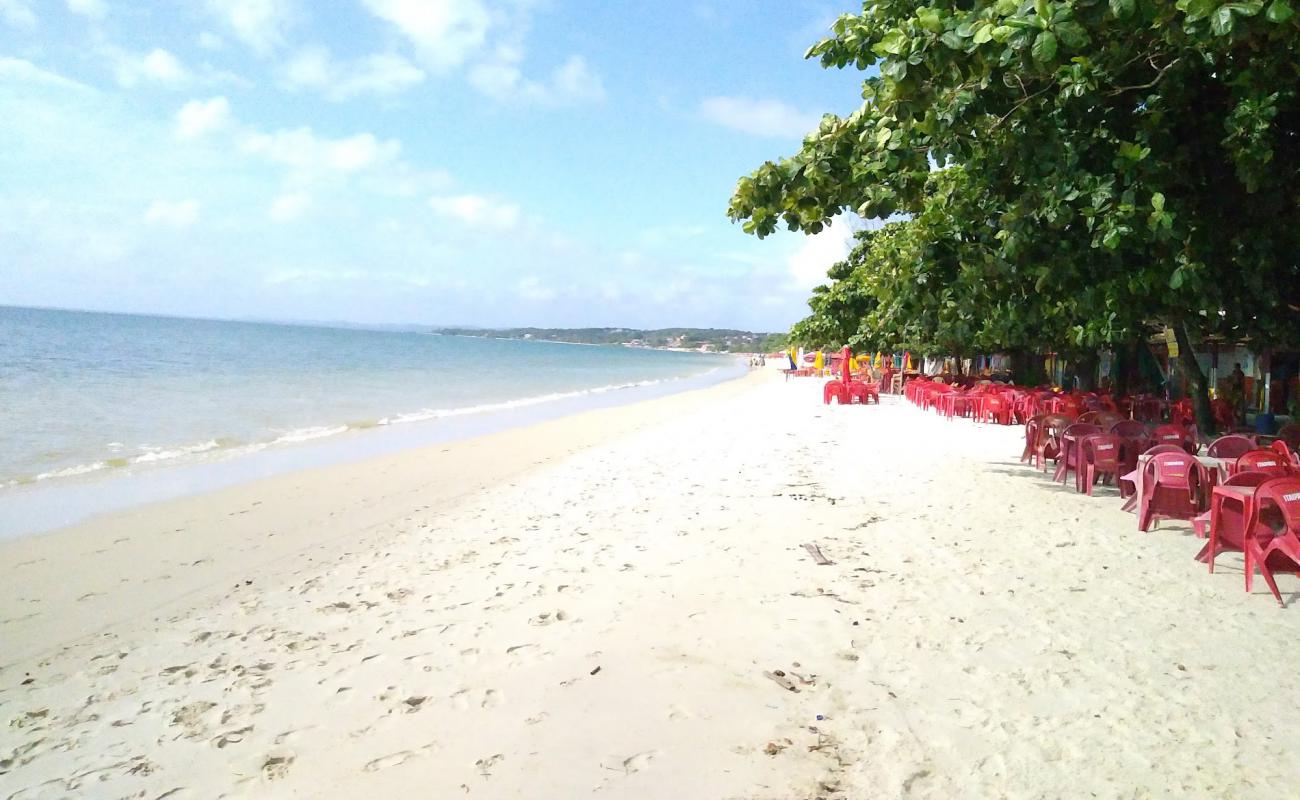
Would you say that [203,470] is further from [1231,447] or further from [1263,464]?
[1231,447]

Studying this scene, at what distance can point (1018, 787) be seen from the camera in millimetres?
2660

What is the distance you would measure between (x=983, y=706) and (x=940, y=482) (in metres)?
5.73

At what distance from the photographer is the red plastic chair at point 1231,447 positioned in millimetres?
7070

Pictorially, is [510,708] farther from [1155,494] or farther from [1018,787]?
[1155,494]

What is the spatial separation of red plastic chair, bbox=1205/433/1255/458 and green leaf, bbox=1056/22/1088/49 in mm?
5143

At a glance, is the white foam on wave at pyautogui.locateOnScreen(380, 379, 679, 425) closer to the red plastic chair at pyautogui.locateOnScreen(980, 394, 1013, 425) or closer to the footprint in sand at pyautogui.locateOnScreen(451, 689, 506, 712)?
the red plastic chair at pyautogui.locateOnScreen(980, 394, 1013, 425)

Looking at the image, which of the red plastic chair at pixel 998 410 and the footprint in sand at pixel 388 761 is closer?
the footprint in sand at pixel 388 761

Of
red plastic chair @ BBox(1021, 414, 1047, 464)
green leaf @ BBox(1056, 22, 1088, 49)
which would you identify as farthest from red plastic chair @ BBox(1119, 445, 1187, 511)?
A: green leaf @ BBox(1056, 22, 1088, 49)

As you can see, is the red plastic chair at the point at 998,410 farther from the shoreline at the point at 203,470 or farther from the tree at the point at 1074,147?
the shoreline at the point at 203,470

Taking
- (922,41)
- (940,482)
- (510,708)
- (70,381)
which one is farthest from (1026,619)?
(70,381)

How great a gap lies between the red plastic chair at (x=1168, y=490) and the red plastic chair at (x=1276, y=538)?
142 cm

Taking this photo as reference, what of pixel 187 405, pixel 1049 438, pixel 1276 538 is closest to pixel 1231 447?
pixel 1049 438

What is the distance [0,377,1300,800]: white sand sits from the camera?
2861mm

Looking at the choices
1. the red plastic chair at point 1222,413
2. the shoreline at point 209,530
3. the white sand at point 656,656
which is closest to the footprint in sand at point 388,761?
the white sand at point 656,656
